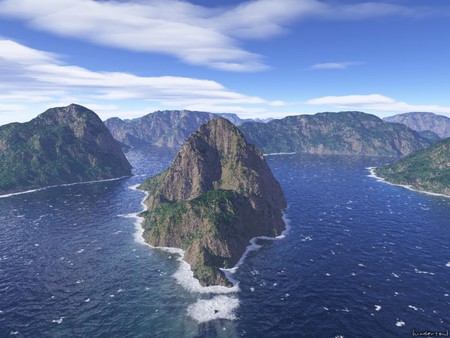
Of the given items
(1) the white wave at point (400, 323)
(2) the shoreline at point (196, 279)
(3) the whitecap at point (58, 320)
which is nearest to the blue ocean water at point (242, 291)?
(1) the white wave at point (400, 323)

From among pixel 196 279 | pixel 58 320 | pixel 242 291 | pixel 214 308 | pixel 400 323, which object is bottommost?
pixel 58 320

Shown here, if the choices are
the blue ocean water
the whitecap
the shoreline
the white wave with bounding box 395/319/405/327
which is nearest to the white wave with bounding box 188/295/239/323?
the blue ocean water

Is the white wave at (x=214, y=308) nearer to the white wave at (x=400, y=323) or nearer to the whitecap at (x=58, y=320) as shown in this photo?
the whitecap at (x=58, y=320)

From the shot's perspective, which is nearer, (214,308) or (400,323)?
(400,323)

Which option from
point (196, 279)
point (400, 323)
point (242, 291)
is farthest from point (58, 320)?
point (400, 323)

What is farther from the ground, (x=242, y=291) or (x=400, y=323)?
(x=242, y=291)

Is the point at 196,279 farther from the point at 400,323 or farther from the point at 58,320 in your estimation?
the point at 400,323

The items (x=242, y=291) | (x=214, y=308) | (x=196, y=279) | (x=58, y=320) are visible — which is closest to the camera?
(x=58, y=320)

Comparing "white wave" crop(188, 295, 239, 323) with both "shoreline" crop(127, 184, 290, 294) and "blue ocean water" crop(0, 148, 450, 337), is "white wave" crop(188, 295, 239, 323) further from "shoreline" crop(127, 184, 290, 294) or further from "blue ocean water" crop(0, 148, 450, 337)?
"shoreline" crop(127, 184, 290, 294)

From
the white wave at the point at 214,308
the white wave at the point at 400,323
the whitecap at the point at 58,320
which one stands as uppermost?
the white wave at the point at 400,323
